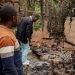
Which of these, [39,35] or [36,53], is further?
[39,35]

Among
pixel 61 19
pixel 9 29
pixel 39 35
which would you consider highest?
pixel 9 29

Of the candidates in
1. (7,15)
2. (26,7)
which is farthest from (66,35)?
(7,15)

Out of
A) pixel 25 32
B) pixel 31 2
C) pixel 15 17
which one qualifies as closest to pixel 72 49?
pixel 31 2

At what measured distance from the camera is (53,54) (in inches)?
428

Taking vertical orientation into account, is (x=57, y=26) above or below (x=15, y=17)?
below

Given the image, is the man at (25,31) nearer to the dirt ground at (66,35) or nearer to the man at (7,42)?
the man at (7,42)

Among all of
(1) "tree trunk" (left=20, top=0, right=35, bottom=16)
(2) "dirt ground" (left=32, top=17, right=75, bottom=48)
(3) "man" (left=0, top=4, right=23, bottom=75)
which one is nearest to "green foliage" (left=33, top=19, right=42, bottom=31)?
(2) "dirt ground" (left=32, top=17, right=75, bottom=48)

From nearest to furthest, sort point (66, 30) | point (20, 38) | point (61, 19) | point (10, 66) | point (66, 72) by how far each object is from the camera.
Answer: point (10, 66)
point (20, 38)
point (66, 72)
point (61, 19)
point (66, 30)

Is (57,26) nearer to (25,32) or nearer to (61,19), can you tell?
(61,19)

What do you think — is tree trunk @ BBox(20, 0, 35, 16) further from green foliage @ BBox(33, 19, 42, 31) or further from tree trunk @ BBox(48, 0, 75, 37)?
green foliage @ BBox(33, 19, 42, 31)

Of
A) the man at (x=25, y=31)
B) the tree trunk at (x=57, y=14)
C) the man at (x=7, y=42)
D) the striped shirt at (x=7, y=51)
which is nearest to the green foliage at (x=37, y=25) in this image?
the tree trunk at (x=57, y=14)

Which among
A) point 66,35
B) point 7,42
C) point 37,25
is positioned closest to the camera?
point 7,42

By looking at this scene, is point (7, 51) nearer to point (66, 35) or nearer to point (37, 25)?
point (66, 35)

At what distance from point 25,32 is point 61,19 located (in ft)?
12.9
